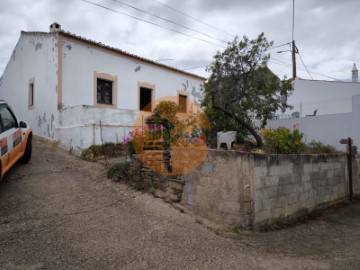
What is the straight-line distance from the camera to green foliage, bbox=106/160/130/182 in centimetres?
638

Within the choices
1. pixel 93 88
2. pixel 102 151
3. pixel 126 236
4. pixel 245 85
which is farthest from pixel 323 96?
pixel 126 236

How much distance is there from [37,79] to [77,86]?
2.02 metres

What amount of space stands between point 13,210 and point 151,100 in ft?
32.7

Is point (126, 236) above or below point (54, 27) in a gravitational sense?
below

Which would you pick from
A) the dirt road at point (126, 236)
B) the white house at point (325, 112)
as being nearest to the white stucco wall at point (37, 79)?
the dirt road at point (126, 236)

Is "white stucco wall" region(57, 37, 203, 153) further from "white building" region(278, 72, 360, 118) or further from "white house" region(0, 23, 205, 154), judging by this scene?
"white building" region(278, 72, 360, 118)

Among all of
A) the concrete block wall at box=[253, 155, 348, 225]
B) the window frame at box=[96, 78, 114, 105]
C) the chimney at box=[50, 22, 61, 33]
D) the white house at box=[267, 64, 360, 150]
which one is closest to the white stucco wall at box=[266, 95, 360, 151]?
the white house at box=[267, 64, 360, 150]

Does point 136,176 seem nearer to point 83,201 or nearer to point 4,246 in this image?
point 83,201

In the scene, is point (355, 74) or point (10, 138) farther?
point (355, 74)

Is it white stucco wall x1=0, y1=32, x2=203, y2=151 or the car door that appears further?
white stucco wall x1=0, y1=32, x2=203, y2=151

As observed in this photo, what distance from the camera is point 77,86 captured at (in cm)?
1106

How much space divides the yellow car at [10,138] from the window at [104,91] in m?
5.34

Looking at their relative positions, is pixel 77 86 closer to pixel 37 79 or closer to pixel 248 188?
pixel 37 79

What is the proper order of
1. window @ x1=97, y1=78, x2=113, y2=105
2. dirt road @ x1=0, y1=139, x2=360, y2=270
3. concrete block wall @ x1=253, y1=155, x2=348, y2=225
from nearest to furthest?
dirt road @ x1=0, y1=139, x2=360, y2=270
concrete block wall @ x1=253, y1=155, x2=348, y2=225
window @ x1=97, y1=78, x2=113, y2=105
